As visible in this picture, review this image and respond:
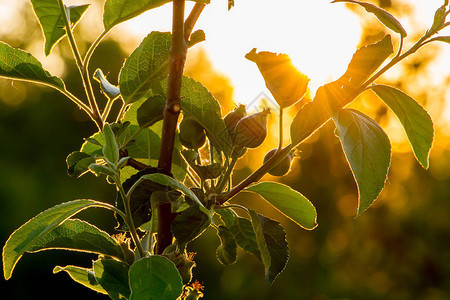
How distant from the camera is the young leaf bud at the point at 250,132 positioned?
2.34 ft

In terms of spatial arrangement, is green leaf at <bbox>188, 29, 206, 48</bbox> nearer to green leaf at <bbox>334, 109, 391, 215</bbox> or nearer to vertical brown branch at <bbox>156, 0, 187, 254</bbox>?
vertical brown branch at <bbox>156, 0, 187, 254</bbox>

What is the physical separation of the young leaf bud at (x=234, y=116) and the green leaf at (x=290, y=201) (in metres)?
0.09

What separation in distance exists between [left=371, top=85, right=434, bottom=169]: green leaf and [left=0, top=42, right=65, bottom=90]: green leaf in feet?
1.38

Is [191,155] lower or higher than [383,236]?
higher

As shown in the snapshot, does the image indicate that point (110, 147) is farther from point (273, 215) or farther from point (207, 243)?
point (207, 243)

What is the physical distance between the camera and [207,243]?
42.8ft

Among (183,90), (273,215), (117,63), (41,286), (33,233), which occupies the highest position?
(183,90)

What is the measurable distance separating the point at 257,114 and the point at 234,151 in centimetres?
5

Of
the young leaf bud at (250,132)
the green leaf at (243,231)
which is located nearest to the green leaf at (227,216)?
the green leaf at (243,231)

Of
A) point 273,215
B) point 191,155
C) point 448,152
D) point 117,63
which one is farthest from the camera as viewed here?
point 117,63

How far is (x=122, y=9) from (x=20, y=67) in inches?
6.0

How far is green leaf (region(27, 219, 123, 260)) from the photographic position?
76 centimetres

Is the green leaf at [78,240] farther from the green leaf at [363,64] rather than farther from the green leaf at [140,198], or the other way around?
the green leaf at [363,64]

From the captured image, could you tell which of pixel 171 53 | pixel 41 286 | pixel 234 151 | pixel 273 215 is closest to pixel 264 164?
pixel 234 151
